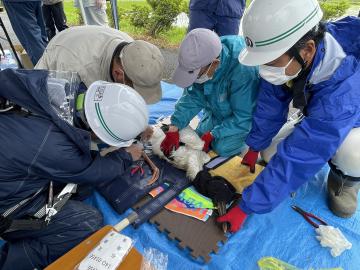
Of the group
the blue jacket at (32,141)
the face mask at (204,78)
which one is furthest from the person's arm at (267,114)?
the blue jacket at (32,141)

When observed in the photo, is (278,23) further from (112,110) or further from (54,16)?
(54,16)

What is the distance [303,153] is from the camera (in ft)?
4.89

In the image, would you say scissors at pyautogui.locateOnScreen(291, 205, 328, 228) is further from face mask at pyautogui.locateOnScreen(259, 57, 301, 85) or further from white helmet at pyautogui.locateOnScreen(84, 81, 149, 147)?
white helmet at pyautogui.locateOnScreen(84, 81, 149, 147)

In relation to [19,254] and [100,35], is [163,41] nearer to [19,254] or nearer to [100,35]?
[100,35]

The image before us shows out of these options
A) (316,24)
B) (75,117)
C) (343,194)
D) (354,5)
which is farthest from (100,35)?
(354,5)

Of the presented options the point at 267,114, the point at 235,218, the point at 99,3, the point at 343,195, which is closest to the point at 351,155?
the point at 343,195

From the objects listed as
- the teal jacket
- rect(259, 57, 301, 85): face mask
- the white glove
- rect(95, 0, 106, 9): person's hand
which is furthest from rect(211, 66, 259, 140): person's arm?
rect(95, 0, 106, 9): person's hand

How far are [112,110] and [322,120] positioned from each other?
1.07m

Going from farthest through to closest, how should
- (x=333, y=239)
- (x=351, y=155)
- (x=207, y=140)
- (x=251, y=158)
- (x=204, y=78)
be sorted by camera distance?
1. (x=207, y=140)
2. (x=251, y=158)
3. (x=204, y=78)
4. (x=351, y=155)
5. (x=333, y=239)

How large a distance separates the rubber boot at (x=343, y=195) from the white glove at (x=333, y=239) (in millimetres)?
192

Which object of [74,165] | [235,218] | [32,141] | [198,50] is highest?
[198,50]

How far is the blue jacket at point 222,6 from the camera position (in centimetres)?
318

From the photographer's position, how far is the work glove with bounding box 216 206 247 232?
1.70m

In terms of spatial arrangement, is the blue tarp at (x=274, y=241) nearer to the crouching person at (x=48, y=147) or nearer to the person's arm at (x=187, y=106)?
the crouching person at (x=48, y=147)
